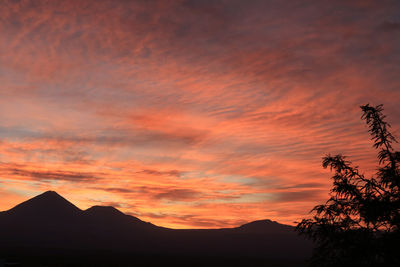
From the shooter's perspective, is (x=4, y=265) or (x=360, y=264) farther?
(x=4, y=265)

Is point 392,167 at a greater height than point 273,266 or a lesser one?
greater

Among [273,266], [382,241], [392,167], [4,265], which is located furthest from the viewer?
[273,266]

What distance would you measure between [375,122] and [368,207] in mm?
2381

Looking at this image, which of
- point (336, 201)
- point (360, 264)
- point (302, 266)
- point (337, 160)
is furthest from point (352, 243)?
point (302, 266)

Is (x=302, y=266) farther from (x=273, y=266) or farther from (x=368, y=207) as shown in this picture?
(x=368, y=207)

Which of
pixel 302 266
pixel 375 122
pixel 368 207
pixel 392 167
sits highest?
pixel 375 122

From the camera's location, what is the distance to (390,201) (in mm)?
9867

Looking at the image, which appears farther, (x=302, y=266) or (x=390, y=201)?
(x=302, y=266)

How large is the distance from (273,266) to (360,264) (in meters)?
107

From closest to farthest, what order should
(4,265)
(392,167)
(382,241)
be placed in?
(382,241), (392,167), (4,265)

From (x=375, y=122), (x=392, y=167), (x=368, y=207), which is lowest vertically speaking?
(x=368, y=207)

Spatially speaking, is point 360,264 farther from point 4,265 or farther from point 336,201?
point 4,265

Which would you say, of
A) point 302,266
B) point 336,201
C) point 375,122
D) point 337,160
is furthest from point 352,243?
point 302,266

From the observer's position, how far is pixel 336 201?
10211 mm
